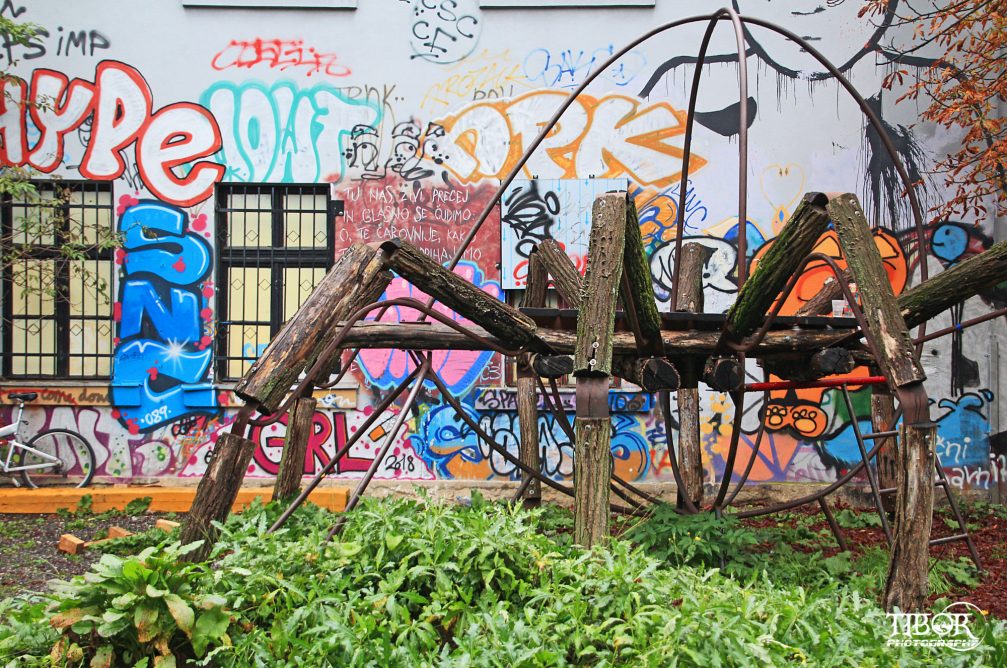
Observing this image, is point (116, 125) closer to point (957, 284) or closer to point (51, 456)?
point (51, 456)

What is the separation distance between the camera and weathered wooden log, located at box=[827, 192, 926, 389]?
11.5ft

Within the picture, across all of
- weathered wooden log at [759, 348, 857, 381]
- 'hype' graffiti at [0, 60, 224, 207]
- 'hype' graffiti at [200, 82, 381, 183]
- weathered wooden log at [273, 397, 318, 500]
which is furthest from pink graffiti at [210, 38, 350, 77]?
weathered wooden log at [759, 348, 857, 381]

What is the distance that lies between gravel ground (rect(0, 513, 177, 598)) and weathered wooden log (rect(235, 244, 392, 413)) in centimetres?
306

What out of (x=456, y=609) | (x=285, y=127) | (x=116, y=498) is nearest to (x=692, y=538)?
(x=456, y=609)

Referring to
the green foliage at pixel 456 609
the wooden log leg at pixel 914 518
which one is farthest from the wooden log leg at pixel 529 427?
the wooden log leg at pixel 914 518

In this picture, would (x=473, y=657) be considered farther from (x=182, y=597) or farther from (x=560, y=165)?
(x=560, y=165)

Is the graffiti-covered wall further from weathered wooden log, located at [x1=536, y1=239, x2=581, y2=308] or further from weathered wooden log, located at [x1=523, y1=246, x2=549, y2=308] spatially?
weathered wooden log, located at [x1=536, y1=239, x2=581, y2=308]

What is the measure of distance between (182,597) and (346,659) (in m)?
0.65

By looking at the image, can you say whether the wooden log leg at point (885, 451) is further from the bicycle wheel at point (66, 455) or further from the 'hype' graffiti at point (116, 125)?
the bicycle wheel at point (66, 455)

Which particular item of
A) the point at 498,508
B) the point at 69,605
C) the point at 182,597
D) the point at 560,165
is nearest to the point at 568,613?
the point at 498,508

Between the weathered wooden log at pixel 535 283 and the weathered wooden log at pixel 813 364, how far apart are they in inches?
65.3

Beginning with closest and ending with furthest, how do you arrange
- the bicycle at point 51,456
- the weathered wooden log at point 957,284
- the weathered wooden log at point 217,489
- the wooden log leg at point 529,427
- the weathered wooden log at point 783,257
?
the weathered wooden log at point 217,489 < the weathered wooden log at point 783,257 < the weathered wooden log at point 957,284 < the wooden log leg at point 529,427 < the bicycle at point 51,456

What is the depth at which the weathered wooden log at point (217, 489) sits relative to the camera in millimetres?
3406

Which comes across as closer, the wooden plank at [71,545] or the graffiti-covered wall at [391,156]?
the wooden plank at [71,545]
